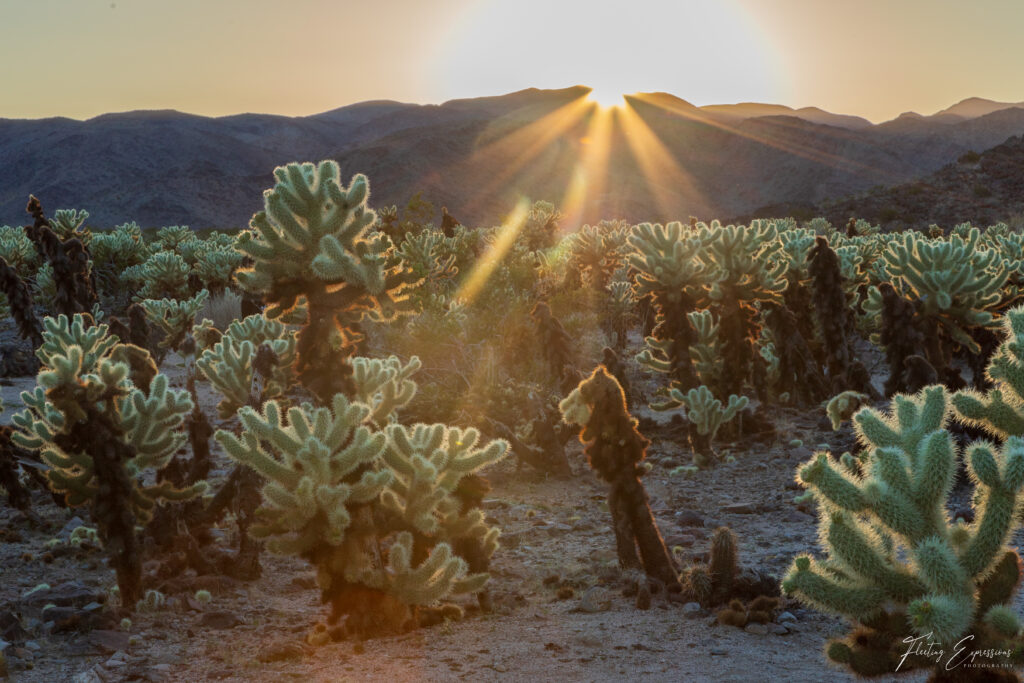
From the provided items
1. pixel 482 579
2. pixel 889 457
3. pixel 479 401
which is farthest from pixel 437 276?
pixel 889 457

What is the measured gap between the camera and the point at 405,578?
4824mm

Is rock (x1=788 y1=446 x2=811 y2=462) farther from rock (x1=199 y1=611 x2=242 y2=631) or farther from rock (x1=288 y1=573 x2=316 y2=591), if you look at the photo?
rock (x1=199 y1=611 x2=242 y2=631)

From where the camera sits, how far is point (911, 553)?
11.5 feet

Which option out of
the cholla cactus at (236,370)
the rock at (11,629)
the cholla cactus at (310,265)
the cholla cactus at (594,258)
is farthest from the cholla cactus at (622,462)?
the cholla cactus at (594,258)

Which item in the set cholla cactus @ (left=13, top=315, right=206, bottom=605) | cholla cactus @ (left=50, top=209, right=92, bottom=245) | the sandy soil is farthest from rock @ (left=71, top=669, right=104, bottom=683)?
cholla cactus @ (left=50, top=209, right=92, bottom=245)

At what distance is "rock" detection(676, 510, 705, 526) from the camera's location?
696 cm

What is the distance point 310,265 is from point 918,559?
417 cm

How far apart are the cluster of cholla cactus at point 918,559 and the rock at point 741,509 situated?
348 centimetres

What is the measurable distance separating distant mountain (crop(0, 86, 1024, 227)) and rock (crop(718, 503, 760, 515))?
58487mm

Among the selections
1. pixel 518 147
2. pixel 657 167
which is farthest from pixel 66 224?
pixel 657 167

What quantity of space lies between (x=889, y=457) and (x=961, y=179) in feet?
139

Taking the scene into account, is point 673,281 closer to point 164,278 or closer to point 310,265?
point 310,265

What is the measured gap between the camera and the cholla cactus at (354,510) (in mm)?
4711

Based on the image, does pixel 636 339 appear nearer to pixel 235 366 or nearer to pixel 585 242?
pixel 585 242
